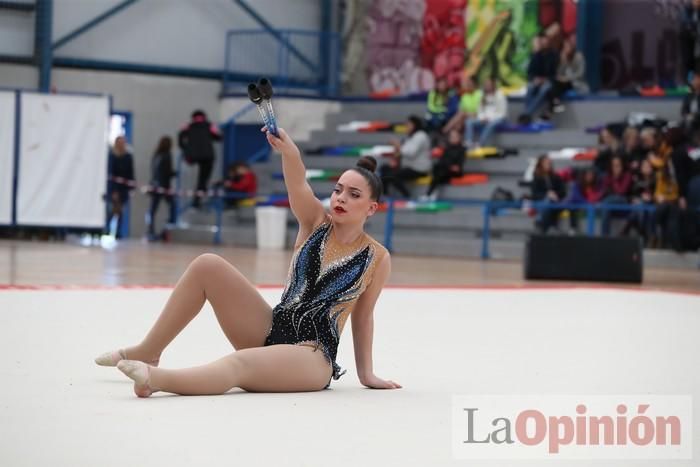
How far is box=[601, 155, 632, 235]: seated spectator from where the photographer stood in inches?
604

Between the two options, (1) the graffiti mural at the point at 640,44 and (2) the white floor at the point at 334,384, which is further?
(1) the graffiti mural at the point at 640,44

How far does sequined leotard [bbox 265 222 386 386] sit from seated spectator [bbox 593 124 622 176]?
11414 millimetres

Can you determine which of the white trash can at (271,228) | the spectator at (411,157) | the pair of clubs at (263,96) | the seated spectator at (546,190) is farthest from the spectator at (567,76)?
the pair of clubs at (263,96)

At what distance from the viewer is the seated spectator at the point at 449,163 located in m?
17.2

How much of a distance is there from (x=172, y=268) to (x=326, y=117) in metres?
9.48

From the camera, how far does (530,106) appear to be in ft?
61.0

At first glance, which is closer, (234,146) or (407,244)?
(407,244)

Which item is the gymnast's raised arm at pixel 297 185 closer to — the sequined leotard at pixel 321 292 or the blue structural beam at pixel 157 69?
the sequined leotard at pixel 321 292

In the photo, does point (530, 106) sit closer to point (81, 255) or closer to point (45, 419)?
point (81, 255)

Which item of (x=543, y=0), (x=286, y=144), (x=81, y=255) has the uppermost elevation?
(x=543, y=0)

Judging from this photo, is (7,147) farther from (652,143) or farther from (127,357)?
(127,357)

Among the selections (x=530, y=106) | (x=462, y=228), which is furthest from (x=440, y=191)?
(x=530, y=106)

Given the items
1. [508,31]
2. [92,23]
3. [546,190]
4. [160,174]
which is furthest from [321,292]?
[92,23]

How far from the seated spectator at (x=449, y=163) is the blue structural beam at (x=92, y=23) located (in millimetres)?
6223
